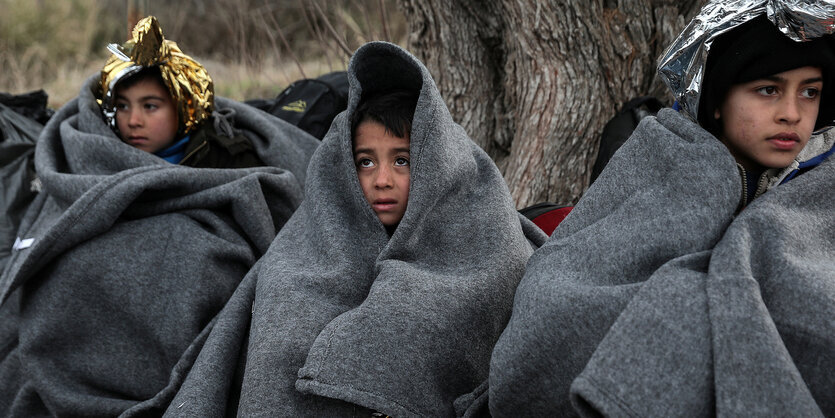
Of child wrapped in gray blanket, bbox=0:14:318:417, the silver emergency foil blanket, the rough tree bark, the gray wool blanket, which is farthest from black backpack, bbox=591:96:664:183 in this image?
the gray wool blanket

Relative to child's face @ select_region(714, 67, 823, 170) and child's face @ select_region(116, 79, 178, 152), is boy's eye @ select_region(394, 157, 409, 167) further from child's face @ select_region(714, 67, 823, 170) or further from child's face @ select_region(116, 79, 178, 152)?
child's face @ select_region(116, 79, 178, 152)

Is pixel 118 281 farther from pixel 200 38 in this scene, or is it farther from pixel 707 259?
pixel 200 38

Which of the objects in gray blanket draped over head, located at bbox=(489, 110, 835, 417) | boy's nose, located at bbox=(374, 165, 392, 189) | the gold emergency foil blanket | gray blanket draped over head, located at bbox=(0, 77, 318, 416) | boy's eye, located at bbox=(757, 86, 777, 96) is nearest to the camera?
gray blanket draped over head, located at bbox=(489, 110, 835, 417)

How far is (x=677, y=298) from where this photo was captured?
1.76 m

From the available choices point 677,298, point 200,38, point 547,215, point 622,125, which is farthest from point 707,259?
point 200,38

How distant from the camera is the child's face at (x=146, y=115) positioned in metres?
3.44

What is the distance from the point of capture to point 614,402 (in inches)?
65.1

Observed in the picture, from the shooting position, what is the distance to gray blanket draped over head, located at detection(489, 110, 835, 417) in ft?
5.39

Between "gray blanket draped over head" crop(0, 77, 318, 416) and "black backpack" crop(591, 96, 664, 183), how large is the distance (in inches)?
52.5

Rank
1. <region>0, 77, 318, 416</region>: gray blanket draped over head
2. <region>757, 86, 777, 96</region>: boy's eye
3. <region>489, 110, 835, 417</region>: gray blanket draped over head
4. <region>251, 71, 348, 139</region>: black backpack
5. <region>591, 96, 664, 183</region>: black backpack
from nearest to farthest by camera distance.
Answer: <region>489, 110, 835, 417</region>: gray blanket draped over head
<region>757, 86, 777, 96</region>: boy's eye
<region>0, 77, 318, 416</region>: gray blanket draped over head
<region>591, 96, 664, 183</region>: black backpack
<region>251, 71, 348, 139</region>: black backpack

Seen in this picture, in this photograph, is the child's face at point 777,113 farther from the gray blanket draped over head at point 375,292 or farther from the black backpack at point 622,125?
the black backpack at point 622,125

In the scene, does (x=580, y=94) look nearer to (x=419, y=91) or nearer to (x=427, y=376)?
(x=419, y=91)

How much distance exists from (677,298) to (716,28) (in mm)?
779

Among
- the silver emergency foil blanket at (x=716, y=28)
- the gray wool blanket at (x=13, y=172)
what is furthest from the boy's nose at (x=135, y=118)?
the silver emergency foil blanket at (x=716, y=28)
